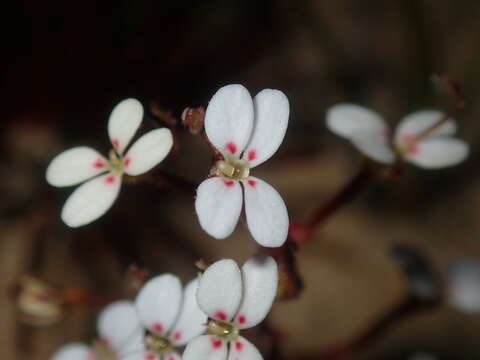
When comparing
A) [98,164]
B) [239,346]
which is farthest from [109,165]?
[239,346]

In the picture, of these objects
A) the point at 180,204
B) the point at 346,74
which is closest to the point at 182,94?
the point at 180,204

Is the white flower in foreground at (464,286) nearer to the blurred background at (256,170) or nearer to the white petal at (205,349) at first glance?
the blurred background at (256,170)

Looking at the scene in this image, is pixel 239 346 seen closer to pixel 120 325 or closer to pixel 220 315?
pixel 220 315

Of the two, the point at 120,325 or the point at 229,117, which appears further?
the point at 120,325

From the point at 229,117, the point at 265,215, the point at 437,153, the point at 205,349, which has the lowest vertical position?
the point at 205,349

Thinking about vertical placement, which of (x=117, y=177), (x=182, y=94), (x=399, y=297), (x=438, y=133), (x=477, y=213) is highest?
(x=182, y=94)

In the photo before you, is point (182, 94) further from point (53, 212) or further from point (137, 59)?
point (53, 212)

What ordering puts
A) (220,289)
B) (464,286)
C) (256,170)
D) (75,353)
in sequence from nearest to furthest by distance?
(220,289) < (75,353) < (464,286) < (256,170)

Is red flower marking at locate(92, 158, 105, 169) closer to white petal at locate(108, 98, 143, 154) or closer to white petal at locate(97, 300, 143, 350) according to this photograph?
white petal at locate(108, 98, 143, 154)

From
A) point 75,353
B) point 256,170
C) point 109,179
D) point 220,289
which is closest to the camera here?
point 220,289
